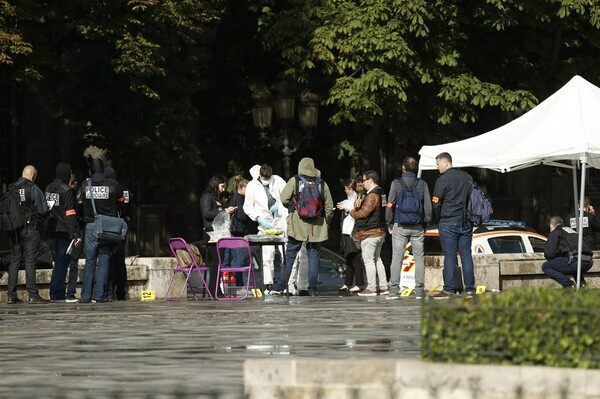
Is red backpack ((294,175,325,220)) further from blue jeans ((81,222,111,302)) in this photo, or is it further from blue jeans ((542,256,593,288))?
blue jeans ((542,256,593,288))

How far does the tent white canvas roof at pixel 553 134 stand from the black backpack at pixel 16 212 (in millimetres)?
6291

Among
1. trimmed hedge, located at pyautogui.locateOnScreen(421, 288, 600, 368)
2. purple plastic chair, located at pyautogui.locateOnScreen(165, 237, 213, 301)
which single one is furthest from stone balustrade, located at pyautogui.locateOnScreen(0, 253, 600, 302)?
trimmed hedge, located at pyautogui.locateOnScreen(421, 288, 600, 368)

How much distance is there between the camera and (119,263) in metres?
25.2

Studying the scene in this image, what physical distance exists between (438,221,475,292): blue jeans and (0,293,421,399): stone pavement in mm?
707

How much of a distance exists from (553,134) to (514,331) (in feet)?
37.3

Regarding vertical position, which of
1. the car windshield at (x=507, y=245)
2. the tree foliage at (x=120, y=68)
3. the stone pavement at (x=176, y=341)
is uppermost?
the tree foliage at (x=120, y=68)

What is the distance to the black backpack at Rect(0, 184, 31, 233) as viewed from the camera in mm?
24609

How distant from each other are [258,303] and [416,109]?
44.2ft

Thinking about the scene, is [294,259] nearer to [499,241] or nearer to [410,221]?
[410,221]

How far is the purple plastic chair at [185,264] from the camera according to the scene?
82.4 ft

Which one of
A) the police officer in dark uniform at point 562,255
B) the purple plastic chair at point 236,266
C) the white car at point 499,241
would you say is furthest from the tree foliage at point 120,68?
the police officer in dark uniform at point 562,255

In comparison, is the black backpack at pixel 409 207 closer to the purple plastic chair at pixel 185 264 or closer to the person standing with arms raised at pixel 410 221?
the person standing with arms raised at pixel 410 221

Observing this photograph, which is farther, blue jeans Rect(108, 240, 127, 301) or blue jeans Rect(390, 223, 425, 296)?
blue jeans Rect(108, 240, 127, 301)

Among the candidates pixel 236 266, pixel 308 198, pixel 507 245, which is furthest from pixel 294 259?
pixel 507 245
